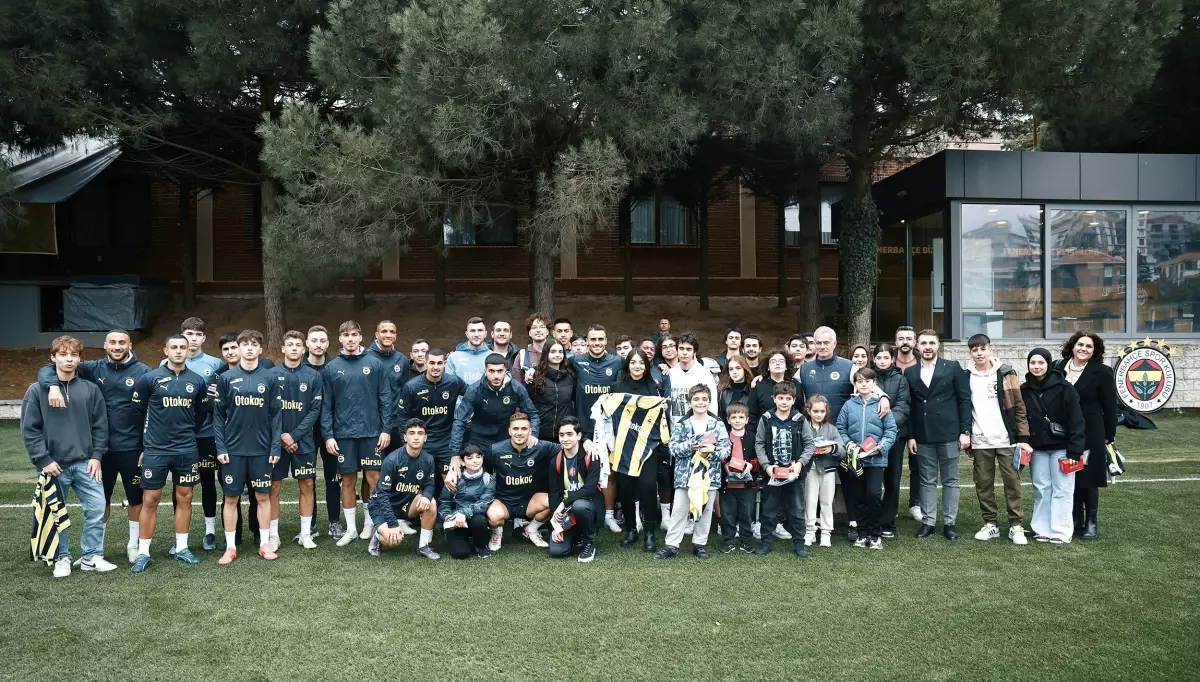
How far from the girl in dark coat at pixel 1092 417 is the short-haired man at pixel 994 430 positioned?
0.48 metres

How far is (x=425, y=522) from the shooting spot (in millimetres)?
6754

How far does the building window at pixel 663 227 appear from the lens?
24062mm

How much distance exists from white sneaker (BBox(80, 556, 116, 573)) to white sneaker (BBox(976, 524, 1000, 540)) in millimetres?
6763

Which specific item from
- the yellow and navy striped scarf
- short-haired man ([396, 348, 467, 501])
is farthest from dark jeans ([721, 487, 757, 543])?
the yellow and navy striped scarf

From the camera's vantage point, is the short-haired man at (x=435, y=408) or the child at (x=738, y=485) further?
the short-haired man at (x=435, y=408)

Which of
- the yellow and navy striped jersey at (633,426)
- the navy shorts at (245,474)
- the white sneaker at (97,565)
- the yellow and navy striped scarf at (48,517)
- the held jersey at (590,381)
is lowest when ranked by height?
the white sneaker at (97,565)

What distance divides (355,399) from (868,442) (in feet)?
13.7

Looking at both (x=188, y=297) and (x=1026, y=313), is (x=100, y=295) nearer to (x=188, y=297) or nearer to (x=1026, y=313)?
(x=188, y=297)

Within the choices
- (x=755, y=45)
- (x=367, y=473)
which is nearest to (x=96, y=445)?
(x=367, y=473)

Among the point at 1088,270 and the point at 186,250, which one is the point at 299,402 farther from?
the point at 186,250

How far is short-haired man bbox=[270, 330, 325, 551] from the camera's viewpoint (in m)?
6.73

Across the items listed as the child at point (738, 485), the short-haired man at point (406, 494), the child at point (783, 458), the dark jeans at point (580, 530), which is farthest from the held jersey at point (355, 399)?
the child at point (783, 458)

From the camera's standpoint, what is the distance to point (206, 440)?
6883mm

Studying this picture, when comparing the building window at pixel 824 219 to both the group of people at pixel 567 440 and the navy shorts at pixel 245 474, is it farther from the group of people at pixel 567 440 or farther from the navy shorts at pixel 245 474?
the navy shorts at pixel 245 474
